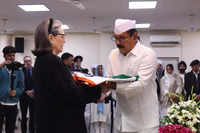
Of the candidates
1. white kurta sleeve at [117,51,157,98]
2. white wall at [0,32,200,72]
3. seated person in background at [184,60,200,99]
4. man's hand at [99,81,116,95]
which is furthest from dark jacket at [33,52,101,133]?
Result: white wall at [0,32,200,72]

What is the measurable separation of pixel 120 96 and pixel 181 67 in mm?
4864

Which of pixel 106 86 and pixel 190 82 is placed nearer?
pixel 106 86

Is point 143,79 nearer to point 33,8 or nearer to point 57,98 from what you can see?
Result: point 57,98

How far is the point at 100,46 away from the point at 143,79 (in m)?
8.47

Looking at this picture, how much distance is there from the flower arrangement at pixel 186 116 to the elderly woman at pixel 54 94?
18.3 inches

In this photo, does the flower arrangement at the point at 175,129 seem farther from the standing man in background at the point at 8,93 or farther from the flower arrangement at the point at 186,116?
the standing man in background at the point at 8,93

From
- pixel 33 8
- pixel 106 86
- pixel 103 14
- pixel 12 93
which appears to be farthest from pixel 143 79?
pixel 103 14

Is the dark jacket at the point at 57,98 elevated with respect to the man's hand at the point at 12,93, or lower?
elevated

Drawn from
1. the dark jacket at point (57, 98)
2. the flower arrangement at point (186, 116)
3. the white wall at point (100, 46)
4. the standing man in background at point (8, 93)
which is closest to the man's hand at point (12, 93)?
the standing man in background at point (8, 93)

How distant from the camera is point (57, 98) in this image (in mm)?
1391

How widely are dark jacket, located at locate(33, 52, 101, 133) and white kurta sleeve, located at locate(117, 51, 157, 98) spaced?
1.05ft

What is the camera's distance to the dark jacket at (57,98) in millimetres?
1372

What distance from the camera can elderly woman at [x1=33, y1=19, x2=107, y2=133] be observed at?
1.37 meters

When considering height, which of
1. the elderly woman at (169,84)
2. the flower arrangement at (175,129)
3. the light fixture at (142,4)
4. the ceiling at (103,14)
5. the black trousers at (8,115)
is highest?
the light fixture at (142,4)
